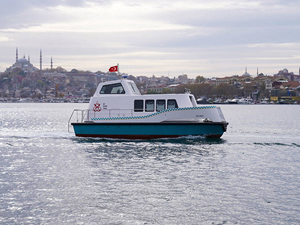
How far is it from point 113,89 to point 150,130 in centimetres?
380

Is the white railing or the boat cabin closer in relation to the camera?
the boat cabin

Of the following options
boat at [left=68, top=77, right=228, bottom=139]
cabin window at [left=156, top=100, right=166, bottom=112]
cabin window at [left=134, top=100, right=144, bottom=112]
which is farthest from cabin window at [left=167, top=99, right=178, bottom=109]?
cabin window at [left=134, top=100, right=144, bottom=112]

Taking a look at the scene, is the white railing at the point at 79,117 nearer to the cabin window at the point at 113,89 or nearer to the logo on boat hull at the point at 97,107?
the logo on boat hull at the point at 97,107

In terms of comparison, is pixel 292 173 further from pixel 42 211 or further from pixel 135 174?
pixel 42 211

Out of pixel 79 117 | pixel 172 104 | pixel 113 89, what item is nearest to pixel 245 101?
pixel 79 117

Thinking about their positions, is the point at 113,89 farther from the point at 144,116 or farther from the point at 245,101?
the point at 245,101

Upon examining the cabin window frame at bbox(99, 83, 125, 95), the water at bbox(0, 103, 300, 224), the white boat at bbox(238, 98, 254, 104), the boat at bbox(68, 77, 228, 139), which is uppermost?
the cabin window frame at bbox(99, 83, 125, 95)

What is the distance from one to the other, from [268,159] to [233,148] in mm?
3901

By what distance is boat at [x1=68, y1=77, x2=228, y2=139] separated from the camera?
25922 millimetres

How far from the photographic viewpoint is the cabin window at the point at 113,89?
90.8 feet

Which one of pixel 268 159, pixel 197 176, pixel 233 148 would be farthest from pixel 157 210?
pixel 233 148

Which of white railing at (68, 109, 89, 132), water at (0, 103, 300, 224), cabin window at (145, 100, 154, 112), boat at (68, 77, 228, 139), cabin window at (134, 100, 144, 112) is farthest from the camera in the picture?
white railing at (68, 109, 89, 132)

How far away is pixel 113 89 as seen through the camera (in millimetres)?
27766

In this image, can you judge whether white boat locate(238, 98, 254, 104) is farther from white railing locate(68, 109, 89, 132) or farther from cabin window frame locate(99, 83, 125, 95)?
cabin window frame locate(99, 83, 125, 95)
